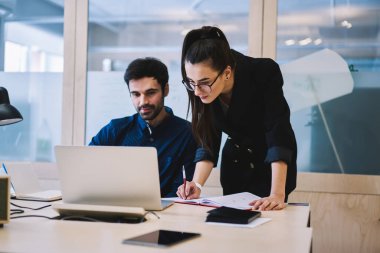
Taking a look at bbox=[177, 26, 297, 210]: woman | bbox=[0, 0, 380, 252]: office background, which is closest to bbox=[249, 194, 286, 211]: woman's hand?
bbox=[177, 26, 297, 210]: woman

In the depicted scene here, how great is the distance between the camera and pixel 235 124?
6.57 feet

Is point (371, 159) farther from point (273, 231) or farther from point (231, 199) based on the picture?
point (273, 231)

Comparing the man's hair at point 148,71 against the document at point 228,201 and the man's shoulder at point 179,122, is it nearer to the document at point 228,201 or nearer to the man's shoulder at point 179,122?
the man's shoulder at point 179,122

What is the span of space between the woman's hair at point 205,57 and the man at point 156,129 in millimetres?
313

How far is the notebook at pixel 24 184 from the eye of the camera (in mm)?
1888

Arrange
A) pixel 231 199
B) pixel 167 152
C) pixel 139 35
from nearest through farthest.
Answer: pixel 231 199
pixel 167 152
pixel 139 35

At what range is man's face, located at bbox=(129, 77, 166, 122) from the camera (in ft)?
7.51

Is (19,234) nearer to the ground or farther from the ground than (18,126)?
nearer to the ground

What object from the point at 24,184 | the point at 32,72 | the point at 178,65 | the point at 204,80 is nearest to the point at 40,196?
the point at 24,184

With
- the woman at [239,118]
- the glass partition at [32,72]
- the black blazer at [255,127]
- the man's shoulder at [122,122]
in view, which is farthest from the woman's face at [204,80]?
the glass partition at [32,72]

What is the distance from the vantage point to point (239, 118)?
Answer: 1976mm

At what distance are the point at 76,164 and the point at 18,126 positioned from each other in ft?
6.49

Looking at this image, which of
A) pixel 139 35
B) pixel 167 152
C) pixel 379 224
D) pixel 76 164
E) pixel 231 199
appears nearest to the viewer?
pixel 76 164

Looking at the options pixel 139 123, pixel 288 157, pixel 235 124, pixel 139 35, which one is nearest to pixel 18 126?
pixel 139 35
